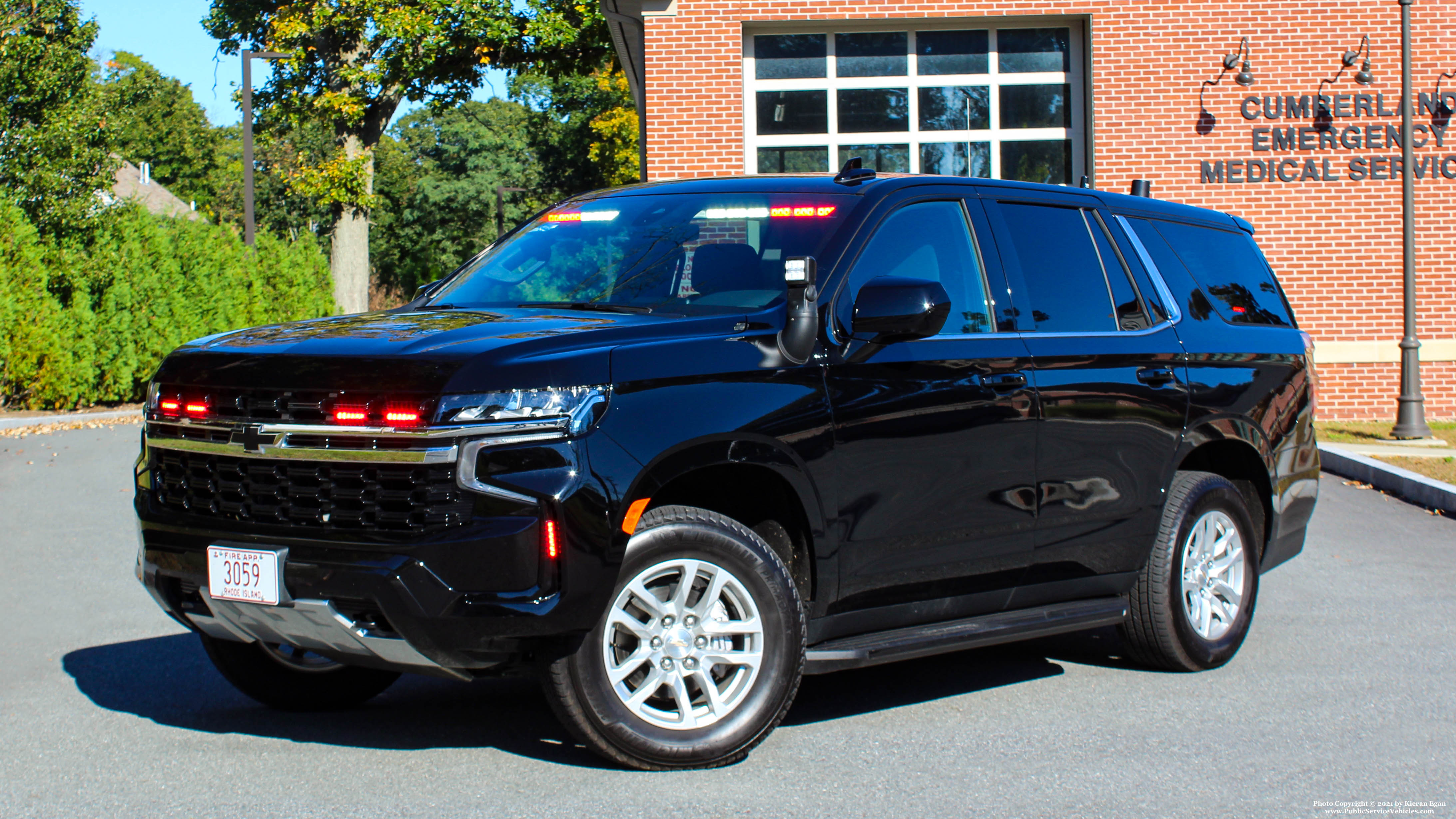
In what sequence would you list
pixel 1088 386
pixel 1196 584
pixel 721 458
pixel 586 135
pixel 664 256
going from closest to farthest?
pixel 721 458, pixel 664 256, pixel 1088 386, pixel 1196 584, pixel 586 135

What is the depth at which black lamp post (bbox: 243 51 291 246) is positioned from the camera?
29.3m

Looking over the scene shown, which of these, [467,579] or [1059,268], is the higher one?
[1059,268]

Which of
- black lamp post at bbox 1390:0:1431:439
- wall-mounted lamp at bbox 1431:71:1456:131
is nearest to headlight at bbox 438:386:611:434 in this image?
black lamp post at bbox 1390:0:1431:439

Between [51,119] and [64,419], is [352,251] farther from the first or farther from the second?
[64,419]

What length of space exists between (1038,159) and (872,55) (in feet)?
8.21

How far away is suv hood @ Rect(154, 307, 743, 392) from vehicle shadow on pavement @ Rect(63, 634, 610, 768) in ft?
4.29

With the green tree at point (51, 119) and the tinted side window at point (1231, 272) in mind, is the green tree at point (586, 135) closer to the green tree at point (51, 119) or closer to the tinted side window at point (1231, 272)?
the green tree at point (51, 119)

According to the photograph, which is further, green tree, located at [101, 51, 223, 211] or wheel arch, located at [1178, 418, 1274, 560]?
green tree, located at [101, 51, 223, 211]

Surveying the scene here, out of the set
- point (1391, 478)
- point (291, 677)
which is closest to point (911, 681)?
point (291, 677)

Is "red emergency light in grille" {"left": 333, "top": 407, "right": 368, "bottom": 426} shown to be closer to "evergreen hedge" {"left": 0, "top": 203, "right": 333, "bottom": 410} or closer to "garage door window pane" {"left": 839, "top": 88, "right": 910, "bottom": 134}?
"garage door window pane" {"left": 839, "top": 88, "right": 910, "bottom": 134}

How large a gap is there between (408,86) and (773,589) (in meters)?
31.8

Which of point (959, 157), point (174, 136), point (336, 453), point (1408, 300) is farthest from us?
point (174, 136)

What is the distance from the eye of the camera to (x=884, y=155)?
18594 millimetres

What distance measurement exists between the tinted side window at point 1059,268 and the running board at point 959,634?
106cm
